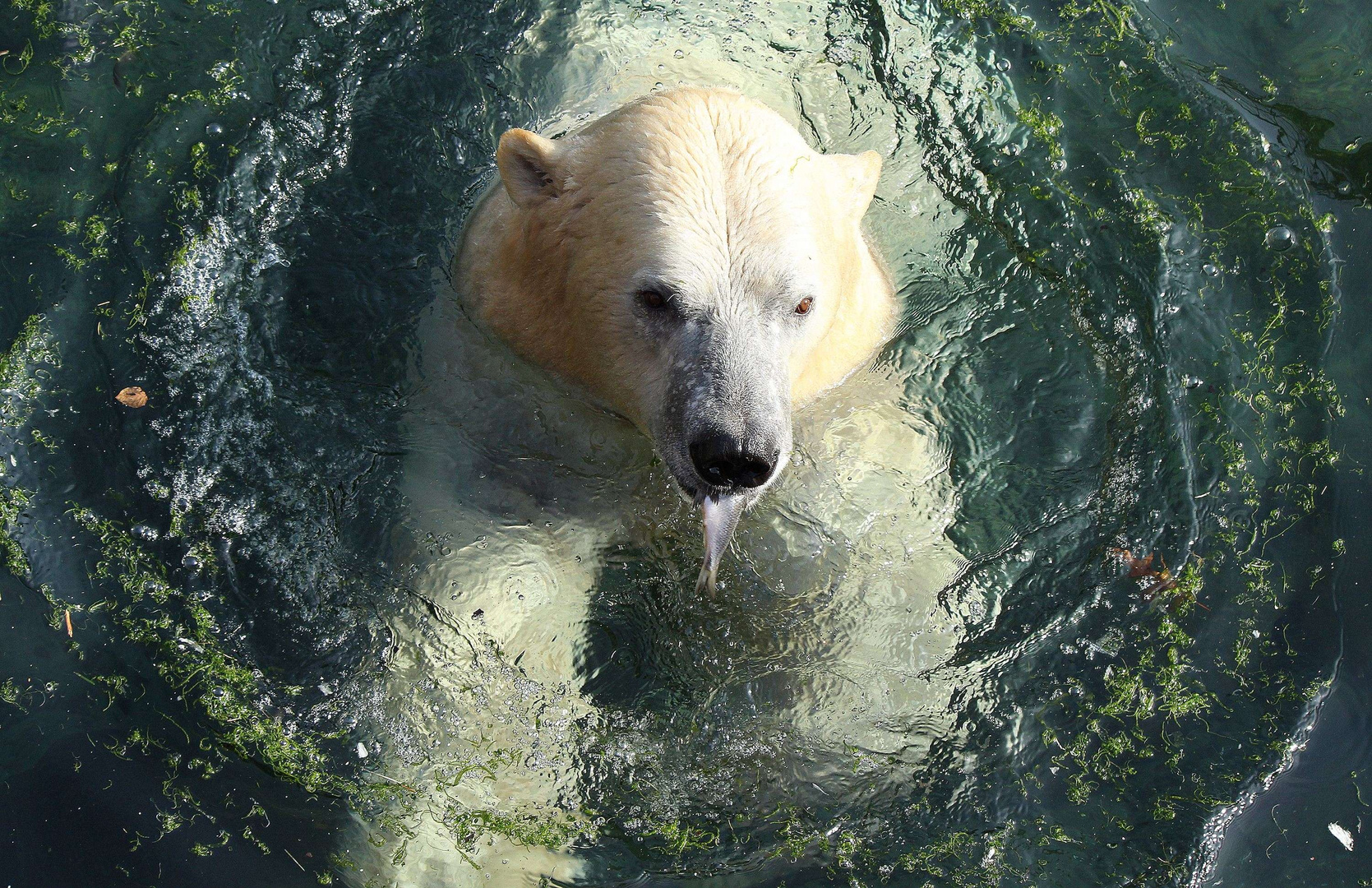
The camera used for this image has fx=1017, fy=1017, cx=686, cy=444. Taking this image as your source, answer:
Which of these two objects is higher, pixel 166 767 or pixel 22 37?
pixel 22 37

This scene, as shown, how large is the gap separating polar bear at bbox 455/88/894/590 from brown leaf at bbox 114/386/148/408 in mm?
1506

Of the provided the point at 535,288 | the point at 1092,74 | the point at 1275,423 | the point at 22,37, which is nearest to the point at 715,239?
the point at 535,288

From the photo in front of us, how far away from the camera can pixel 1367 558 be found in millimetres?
4078

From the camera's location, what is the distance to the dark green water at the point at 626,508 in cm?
355

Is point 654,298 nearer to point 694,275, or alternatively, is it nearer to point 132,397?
point 694,275

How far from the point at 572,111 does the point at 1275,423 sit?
3389 mm

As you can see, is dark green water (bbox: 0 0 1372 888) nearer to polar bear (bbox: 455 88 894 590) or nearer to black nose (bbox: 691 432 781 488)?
polar bear (bbox: 455 88 894 590)

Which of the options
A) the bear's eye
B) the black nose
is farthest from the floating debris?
the bear's eye

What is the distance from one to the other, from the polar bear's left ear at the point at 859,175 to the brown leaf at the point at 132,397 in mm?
2819

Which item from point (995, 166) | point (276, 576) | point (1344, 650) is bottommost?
point (276, 576)

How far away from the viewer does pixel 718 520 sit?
327 centimetres

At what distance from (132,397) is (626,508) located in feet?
6.62

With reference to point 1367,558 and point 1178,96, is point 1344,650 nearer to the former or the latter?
point 1367,558

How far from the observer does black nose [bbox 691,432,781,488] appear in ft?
9.07
